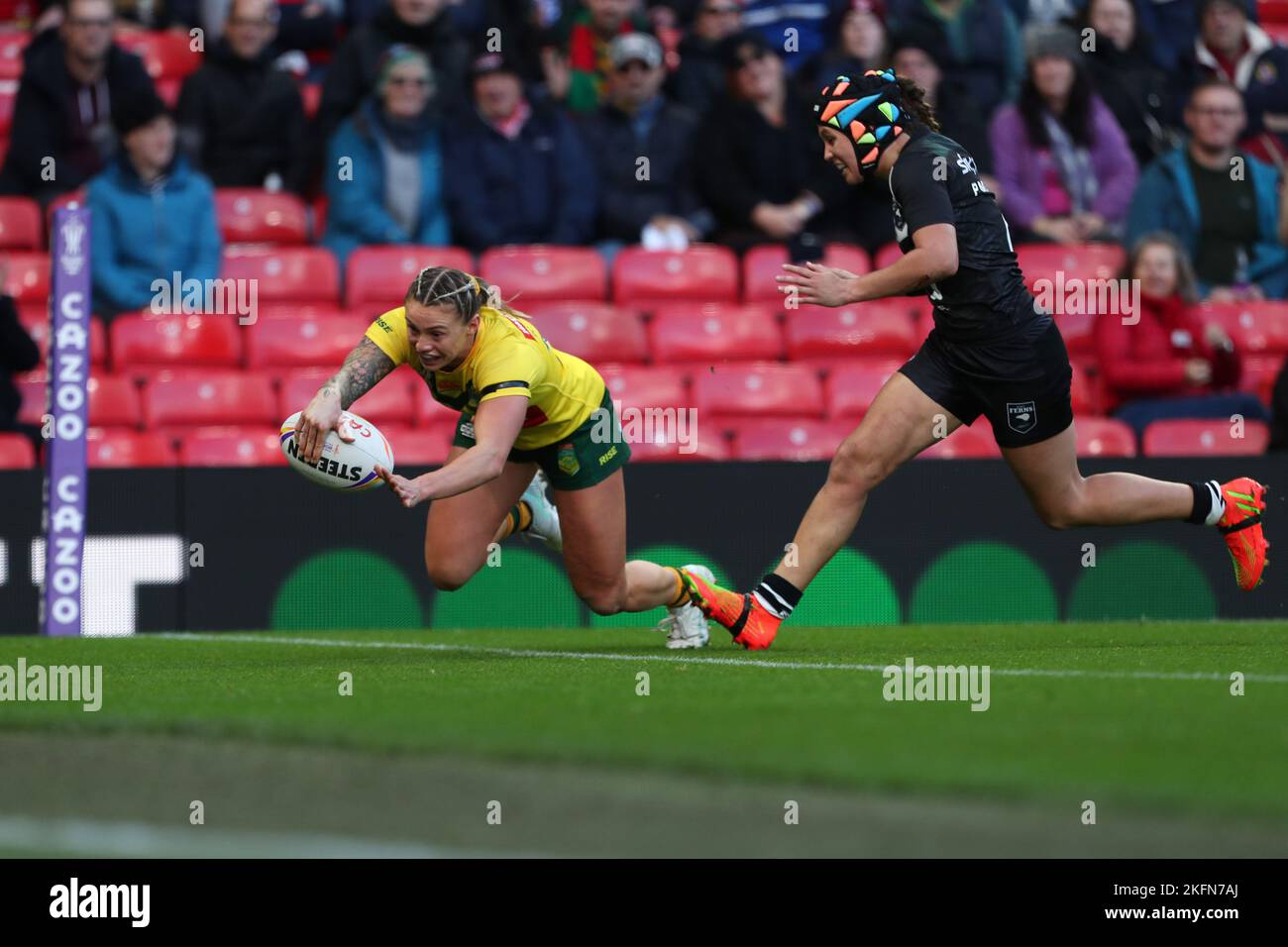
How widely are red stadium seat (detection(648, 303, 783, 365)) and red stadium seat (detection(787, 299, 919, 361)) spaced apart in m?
0.18

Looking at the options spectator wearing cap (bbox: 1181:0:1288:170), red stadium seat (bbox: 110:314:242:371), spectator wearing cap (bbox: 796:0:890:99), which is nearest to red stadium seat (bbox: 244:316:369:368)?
red stadium seat (bbox: 110:314:242:371)

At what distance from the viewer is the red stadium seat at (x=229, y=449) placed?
44.1 ft

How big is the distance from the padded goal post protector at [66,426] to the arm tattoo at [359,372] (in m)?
3.70

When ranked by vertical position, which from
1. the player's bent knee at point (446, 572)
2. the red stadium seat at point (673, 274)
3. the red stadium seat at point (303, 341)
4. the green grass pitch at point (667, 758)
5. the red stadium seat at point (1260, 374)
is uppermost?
the red stadium seat at point (673, 274)

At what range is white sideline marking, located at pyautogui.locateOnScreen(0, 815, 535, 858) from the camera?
4.89 meters

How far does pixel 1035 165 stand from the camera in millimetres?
16125

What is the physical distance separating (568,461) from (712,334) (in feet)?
18.4

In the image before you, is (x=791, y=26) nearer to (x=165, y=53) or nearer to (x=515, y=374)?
(x=165, y=53)

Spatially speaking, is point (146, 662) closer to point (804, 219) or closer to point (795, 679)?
point (795, 679)

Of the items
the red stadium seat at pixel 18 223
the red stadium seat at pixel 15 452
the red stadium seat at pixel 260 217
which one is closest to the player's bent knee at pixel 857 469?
the red stadium seat at pixel 15 452

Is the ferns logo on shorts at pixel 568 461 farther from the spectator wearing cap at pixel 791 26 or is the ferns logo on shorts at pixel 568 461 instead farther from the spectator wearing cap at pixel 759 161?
the spectator wearing cap at pixel 791 26

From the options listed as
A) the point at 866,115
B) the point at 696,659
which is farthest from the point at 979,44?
the point at 696,659

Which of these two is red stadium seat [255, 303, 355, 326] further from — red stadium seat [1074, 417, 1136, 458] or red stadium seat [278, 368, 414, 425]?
red stadium seat [1074, 417, 1136, 458]
